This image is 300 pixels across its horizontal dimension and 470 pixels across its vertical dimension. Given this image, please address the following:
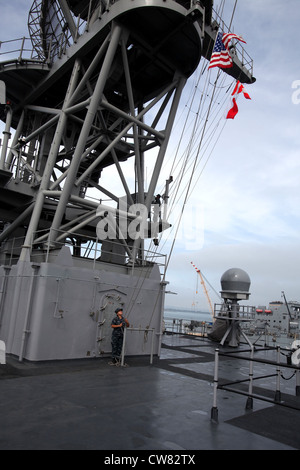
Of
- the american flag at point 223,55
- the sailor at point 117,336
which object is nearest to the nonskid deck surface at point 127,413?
the sailor at point 117,336

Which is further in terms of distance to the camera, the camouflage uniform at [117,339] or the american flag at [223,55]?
the american flag at [223,55]

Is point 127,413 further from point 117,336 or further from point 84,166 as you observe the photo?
point 84,166

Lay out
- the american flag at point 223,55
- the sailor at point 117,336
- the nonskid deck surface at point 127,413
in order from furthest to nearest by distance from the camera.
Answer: the american flag at point 223,55
the sailor at point 117,336
the nonskid deck surface at point 127,413

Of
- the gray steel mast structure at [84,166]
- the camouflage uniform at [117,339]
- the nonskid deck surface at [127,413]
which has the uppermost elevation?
the gray steel mast structure at [84,166]

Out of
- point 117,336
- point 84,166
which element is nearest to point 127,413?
point 117,336

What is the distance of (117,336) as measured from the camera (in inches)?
442

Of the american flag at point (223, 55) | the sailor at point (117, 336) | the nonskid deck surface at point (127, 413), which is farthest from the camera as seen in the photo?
the american flag at point (223, 55)

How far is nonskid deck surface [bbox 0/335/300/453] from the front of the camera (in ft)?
16.6

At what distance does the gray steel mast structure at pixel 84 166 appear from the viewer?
11406mm

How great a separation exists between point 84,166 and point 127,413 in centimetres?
1671

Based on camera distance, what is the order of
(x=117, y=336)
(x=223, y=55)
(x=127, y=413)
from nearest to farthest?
(x=127, y=413) → (x=117, y=336) → (x=223, y=55)

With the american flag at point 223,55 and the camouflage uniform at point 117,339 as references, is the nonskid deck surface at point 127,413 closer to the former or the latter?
the camouflage uniform at point 117,339

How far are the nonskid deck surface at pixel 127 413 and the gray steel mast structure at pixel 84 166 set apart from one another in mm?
1769

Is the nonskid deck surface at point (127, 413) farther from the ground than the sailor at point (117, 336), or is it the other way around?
the sailor at point (117, 336)
